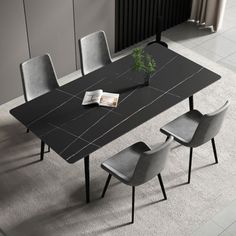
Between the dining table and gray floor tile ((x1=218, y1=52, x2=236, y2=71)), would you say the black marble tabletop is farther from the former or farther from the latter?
gray floor tile ((x1=218, y1=52, x2=236, y2=71))

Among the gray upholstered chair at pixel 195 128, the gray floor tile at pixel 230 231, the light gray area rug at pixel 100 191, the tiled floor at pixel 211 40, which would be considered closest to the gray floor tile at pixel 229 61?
the tiled floor at pixel 211 40

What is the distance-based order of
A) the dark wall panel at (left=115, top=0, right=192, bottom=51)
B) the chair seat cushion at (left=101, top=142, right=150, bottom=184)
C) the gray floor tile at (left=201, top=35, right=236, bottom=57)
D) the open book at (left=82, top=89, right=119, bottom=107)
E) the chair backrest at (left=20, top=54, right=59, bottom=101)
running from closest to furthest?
the chair seat cushion at (left=101, top=142, right=150, bottom=184) → the open book at (left=82, top=89, right=119, bottom=107) → the chair backrest at (left=20, top=54, right=59, bottom=101) → the dark wall panel at (left=115, top=0, right=192, bottom=51) → the gray floor tile at (left=201, top=35, right=236, bottom=57)

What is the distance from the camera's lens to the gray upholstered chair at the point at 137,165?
4230 mm

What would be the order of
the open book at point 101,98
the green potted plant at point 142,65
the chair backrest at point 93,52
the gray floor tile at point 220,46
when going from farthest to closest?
1. the gray floor tile at point 220,46
2. the chair backrest at point 93,52
3. the green potted plant at point 142,65
4. the open book at point 101,98

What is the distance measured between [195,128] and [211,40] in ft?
8.67

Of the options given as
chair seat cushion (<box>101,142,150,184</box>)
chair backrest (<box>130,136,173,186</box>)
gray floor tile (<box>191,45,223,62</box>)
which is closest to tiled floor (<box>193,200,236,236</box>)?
chair backrest (<box>130,136,173,186</box>)

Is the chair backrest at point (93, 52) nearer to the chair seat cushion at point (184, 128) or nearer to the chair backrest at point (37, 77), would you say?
the chair backrest at point (37, 77)

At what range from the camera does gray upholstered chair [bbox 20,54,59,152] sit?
5230 millimetres

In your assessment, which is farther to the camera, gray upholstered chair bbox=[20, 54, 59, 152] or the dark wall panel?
the dark wall panel

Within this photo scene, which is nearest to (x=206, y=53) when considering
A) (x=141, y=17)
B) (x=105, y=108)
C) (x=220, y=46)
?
(x=220, y=46)

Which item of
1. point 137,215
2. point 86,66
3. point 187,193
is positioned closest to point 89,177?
point 137,215

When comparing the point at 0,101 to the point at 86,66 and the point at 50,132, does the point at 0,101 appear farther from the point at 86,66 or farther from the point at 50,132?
the point at 50,132

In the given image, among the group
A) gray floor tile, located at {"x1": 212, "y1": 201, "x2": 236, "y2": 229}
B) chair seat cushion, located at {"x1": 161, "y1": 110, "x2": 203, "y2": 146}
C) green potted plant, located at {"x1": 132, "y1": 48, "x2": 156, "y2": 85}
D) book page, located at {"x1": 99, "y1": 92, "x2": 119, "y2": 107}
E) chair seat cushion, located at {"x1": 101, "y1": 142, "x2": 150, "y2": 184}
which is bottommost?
gray floor tile, located at {"x1": 212, "y1": 201, "x2": 236, "y2": 229}

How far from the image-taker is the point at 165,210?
15.6 feet
